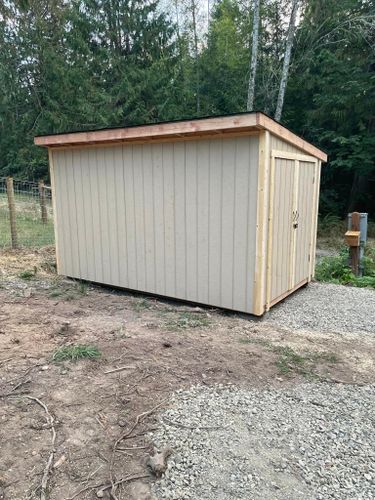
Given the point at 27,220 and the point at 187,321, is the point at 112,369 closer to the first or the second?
the point at 187,321

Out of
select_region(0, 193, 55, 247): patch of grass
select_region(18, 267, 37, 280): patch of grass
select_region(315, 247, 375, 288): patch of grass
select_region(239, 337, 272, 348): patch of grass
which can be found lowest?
select_region(315, 247, 375, 288): patch of grass

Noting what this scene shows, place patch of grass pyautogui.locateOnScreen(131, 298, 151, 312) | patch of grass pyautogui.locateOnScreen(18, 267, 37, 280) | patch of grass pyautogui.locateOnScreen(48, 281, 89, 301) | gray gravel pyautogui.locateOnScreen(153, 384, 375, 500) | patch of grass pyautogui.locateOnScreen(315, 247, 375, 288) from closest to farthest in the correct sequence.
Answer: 1. gray gravel pyautogui.locateOnScreen(153, 384, 375, 500)
2. patch of grass pyautogui.locateOnScreen(131, 298, 151, 312)
3. patch of grass pyautogui.locateOnScreen(48, 281, 89, 301)
4. patch of grass pyautogui.locateOnScreen(18, 267, 37, 280)
5. patch of grass pyautogui.locateOnScreen(315, 247, 375, 288)

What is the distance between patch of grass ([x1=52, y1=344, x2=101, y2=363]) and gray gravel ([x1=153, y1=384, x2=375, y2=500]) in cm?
84

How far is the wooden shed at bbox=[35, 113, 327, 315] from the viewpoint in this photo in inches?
141

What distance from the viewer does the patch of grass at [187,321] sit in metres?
3.48

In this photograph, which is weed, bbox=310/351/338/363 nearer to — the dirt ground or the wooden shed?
the dirt ground

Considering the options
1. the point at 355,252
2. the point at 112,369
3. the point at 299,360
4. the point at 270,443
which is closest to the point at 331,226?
the point at 355,252

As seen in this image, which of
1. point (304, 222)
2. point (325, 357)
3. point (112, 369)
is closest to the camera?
point (112, 369)

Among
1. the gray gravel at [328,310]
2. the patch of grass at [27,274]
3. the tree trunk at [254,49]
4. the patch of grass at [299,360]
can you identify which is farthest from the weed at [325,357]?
the tree trunk at [254,49]

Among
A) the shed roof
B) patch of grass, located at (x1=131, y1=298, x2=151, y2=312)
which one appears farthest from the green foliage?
patch of grass, located at (x1=131, y1=298, x2=151, y2=312)

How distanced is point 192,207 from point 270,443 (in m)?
2.54

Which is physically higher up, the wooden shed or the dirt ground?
the wooden shed

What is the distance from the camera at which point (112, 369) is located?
2.59 m

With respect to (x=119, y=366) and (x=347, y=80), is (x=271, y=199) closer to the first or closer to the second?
(x=119, y=366)
